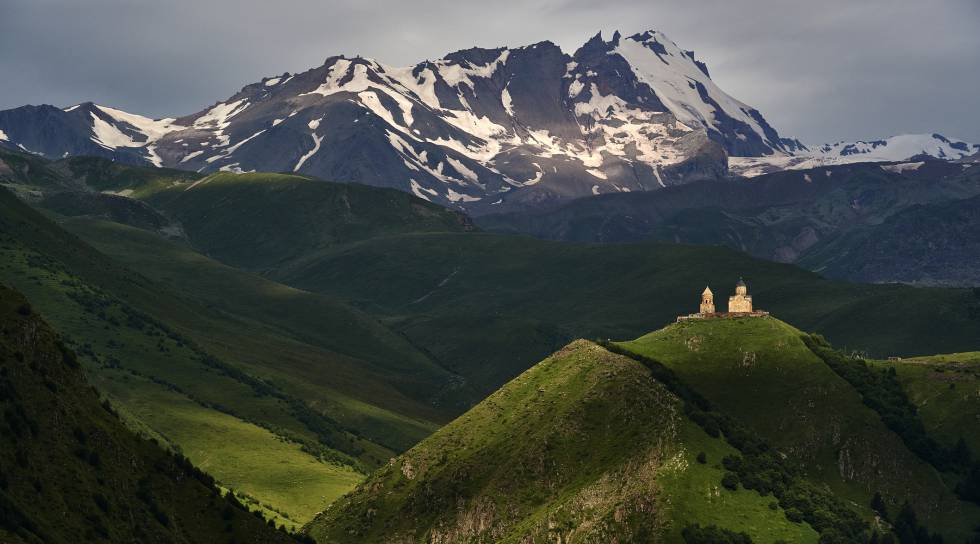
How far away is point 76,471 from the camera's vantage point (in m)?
141

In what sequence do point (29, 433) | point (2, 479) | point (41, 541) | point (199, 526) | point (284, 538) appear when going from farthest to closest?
point (284, 538) < point (199, 526) < point (29, 433) < point (2, 479) < point (41, 541)

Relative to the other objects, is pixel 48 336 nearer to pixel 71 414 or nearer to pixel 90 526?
pixel 71 414

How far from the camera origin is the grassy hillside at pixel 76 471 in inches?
5197

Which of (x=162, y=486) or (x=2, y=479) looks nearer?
(x=2, y=479)

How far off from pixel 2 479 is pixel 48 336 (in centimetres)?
3256

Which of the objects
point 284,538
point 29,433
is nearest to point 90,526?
point 29,433

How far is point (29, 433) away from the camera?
14112 cm

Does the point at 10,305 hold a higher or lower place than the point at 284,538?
higher

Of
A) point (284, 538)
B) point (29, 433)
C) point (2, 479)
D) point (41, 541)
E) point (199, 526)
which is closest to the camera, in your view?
point (41, 541)

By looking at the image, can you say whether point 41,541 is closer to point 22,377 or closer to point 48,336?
point 22,377

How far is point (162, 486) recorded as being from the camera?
505 ft

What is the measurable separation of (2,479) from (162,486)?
2714cm

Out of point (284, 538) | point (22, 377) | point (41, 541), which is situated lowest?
point (284, 538)

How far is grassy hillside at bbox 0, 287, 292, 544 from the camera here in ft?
433
